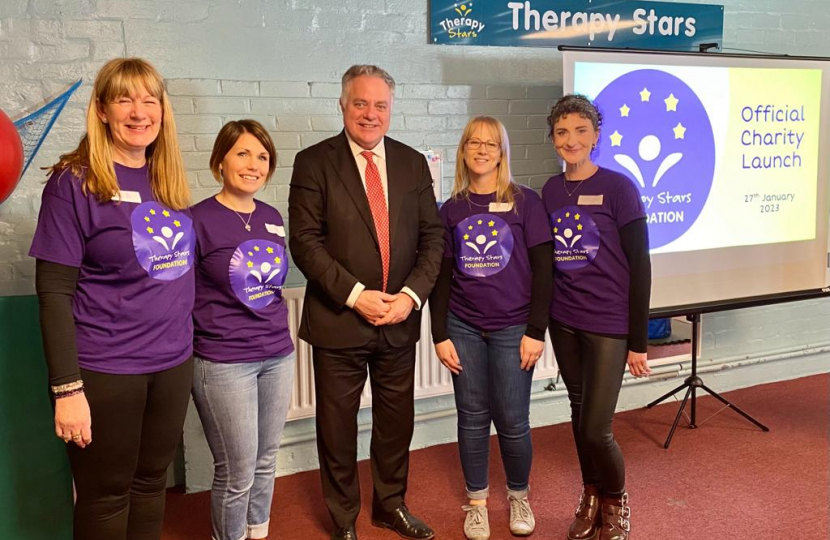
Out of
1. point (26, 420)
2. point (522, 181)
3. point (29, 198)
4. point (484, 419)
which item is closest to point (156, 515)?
point (26, 420)

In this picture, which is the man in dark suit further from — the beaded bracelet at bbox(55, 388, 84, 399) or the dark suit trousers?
the beaded bracelet at bbox(55, 388, 84, 399)

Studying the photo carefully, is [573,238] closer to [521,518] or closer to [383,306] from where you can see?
[383,306]

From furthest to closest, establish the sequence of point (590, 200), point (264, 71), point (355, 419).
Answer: point (264, 71) → point (355, 419) → point (590, 200)

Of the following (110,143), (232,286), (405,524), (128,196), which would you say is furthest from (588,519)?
(110,143)

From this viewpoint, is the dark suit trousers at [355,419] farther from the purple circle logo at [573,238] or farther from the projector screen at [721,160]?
the projector screen at [721,160]

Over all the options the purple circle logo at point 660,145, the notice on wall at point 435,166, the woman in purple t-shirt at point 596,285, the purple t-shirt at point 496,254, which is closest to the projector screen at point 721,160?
the purple circle logo at point 660,145

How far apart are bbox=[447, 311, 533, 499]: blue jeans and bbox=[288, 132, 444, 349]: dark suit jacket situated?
0.75ft

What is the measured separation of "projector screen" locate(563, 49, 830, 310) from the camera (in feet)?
9.99

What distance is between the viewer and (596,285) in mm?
2211

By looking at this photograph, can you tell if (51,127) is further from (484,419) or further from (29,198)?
(484,419)

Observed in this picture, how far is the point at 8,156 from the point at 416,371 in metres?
1.82

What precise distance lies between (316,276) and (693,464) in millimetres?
1901

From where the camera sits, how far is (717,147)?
3.25m

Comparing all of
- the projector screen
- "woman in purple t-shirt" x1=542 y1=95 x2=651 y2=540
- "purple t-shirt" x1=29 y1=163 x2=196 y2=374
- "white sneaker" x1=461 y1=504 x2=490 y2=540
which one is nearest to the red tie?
"woman in purple t-shirt" x1=542 y1=95 x2=651 y2=540
